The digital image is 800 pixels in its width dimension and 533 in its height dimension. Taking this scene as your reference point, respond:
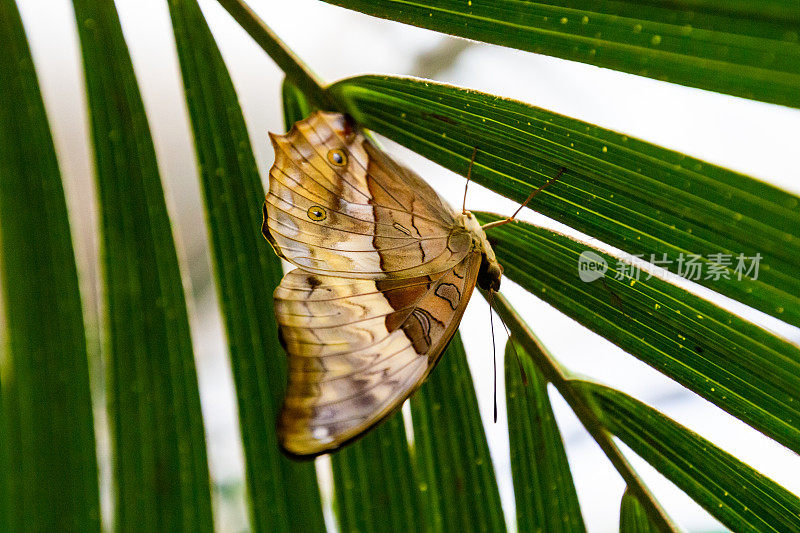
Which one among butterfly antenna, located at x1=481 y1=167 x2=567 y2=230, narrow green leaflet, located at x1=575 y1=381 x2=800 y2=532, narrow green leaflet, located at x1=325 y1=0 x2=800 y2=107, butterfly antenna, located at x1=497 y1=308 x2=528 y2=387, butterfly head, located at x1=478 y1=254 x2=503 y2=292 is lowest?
narrow green leaflet, located at x1=575 y1=381 x2=800 y2=532

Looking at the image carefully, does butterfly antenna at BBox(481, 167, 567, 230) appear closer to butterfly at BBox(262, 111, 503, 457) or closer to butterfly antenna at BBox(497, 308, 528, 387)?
butterfly at BBox(262, 111, 503, 457)

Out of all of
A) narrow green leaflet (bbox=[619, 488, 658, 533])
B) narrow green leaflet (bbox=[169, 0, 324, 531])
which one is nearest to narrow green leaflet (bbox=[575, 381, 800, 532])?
narrow green leaflet (bbox=[619, 488, 658, 533])

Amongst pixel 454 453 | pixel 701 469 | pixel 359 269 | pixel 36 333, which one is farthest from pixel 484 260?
pixel 36 333

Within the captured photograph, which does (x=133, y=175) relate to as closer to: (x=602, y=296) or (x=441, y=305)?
(x=441, y=305)

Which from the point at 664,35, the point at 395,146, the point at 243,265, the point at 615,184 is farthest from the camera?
the point at 395,146

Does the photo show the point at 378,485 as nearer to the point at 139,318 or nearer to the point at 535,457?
the point at 535,457

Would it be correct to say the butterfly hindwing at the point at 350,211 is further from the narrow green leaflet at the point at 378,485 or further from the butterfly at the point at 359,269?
the narrow green leaflet at the point at 378,485
